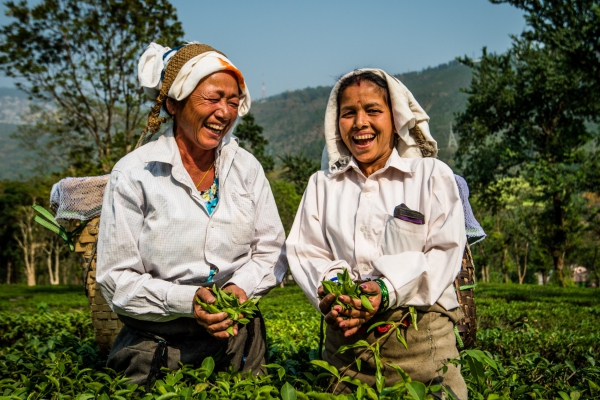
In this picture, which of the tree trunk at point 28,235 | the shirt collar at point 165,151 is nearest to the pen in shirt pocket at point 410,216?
the shirt collar at point 165,151

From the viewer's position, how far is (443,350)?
→ 7.37ft

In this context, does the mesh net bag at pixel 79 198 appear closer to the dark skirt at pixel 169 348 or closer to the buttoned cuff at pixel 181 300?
the dark skirt at pixel 169 348

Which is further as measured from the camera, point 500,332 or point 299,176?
point 299,176

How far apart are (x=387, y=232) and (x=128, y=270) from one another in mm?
1151

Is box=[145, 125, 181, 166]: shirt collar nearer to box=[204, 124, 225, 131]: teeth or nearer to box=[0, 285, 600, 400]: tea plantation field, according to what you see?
box=[204, 124, 225, 131]: teeth

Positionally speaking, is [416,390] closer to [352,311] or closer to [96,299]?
[352,311]

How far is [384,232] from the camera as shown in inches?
89.2

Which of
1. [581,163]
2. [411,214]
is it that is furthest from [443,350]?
[581,163]

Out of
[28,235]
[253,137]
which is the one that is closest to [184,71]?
[253,137]

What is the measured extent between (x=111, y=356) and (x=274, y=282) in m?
0.86

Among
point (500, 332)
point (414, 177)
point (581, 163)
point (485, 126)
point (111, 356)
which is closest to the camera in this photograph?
point (414, 177)

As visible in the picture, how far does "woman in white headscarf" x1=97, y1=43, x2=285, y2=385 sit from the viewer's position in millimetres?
2371

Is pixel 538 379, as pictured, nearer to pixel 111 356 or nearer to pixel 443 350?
pixel 443 350

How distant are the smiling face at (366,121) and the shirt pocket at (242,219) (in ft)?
1.91
